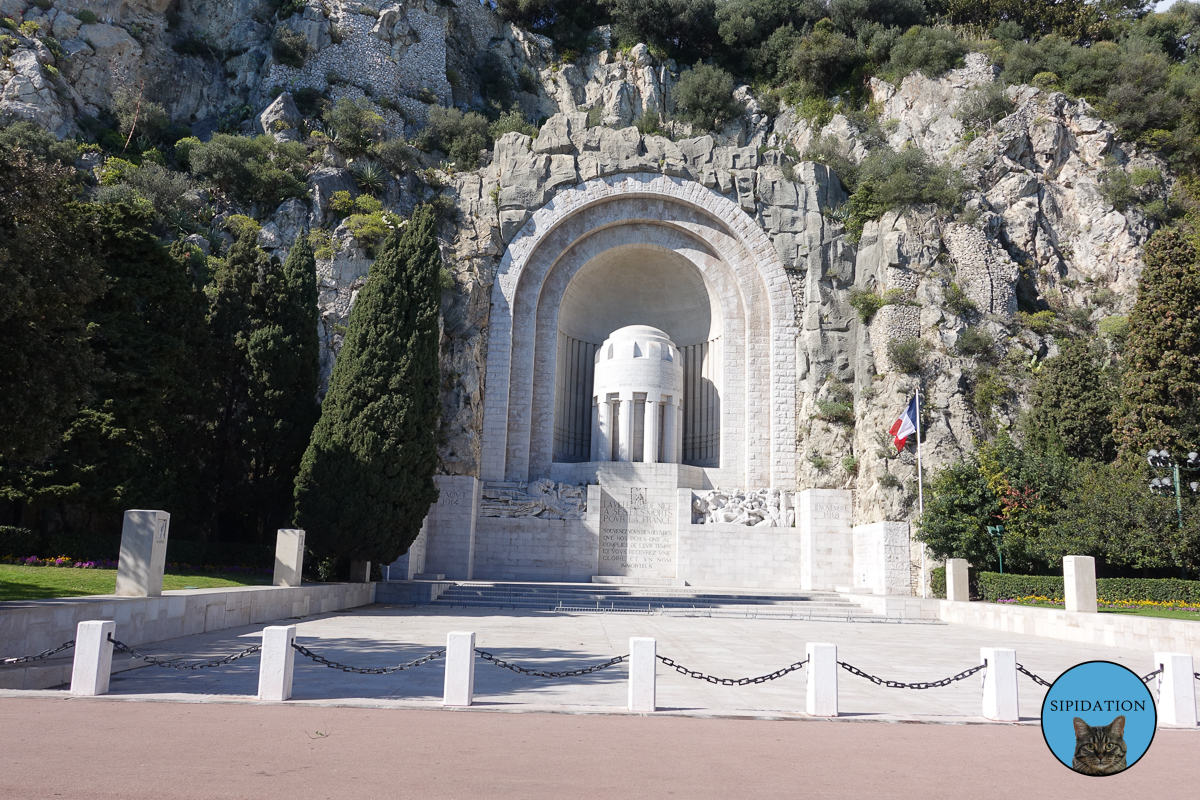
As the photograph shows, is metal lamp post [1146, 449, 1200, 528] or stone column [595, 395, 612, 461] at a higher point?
stone column [595, 395, 612, 461]

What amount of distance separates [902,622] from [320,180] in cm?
2435

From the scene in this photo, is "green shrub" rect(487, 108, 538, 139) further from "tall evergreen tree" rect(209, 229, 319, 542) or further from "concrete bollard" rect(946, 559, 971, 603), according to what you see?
"concrete bollard" rect(946, 559, 971, 603)

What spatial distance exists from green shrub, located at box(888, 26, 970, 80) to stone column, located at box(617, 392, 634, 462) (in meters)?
20.1

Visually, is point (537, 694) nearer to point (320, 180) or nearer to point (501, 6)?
point (320, 180)

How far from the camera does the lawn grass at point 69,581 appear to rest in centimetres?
1252

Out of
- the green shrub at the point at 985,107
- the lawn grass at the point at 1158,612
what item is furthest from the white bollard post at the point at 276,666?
the green shrub at the point at 985,107

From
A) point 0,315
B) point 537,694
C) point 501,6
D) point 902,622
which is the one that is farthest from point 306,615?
point 501,6

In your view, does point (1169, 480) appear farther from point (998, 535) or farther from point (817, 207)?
point (817, 207)

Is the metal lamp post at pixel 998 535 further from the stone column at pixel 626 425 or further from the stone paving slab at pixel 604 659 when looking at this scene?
the stone column at pixel 626 425


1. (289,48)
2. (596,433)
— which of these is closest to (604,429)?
(596,433)

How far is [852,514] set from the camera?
2623 cm

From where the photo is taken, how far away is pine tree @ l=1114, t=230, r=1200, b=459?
68.9 ft

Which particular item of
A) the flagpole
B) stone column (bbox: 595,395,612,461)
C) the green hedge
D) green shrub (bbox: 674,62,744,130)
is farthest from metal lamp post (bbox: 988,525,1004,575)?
green shrub (bbox: 674,62,744,130)

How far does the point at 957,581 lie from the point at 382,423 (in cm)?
1566
